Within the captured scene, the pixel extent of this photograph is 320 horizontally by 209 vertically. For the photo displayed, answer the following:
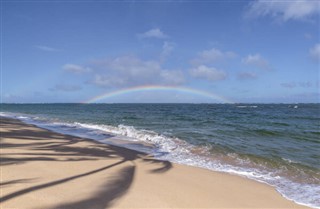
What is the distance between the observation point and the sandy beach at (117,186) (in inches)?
198

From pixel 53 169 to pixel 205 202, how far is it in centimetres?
420

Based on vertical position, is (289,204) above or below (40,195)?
below

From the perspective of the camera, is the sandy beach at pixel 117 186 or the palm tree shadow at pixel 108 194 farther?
the sandy beach at pixel 117 186

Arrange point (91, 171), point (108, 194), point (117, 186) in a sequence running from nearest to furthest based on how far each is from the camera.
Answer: point (108, 194) < point (117, 186) < point (91, 171)

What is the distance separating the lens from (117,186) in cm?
599

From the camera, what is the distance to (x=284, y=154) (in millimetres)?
11195

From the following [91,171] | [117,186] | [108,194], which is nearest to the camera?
[108,194]

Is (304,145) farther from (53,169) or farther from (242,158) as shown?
(53,169)

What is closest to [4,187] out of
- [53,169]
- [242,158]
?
[53,169]

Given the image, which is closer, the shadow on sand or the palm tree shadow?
the palm tree shadow

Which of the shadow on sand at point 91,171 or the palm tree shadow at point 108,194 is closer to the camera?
the palm tree shadow at point 108,194

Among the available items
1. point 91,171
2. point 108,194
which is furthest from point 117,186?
point 91,171

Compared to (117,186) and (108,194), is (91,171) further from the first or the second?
(108,194)

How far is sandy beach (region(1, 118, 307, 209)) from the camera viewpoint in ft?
16.5
